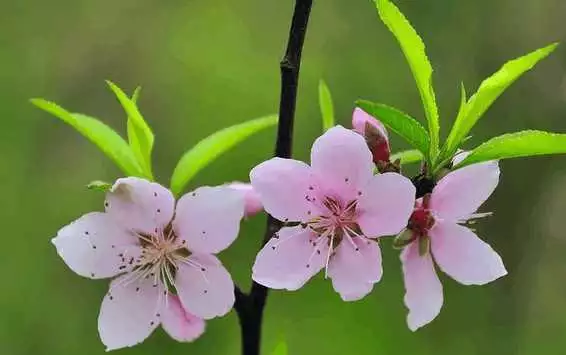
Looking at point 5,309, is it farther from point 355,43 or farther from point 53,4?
point 355,43

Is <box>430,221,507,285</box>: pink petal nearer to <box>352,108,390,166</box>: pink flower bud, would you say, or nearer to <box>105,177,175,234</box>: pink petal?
<box>352,108,390,166</box>: pink flower bud

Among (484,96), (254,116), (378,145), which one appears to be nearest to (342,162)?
(378,145)

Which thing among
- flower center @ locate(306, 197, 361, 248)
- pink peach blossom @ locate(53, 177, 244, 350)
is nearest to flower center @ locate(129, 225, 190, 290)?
Result: pink peach blossom @ locate(53, 177, 244, 350)

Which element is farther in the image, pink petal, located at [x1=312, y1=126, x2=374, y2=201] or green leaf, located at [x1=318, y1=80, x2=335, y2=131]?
green leaf, located at [x1=318, y1=80, x2=335, y2=131]

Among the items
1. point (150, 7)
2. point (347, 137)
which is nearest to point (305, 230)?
point (347, 137)

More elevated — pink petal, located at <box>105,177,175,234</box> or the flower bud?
the flower bud

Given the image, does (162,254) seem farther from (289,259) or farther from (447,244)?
(447,244)
